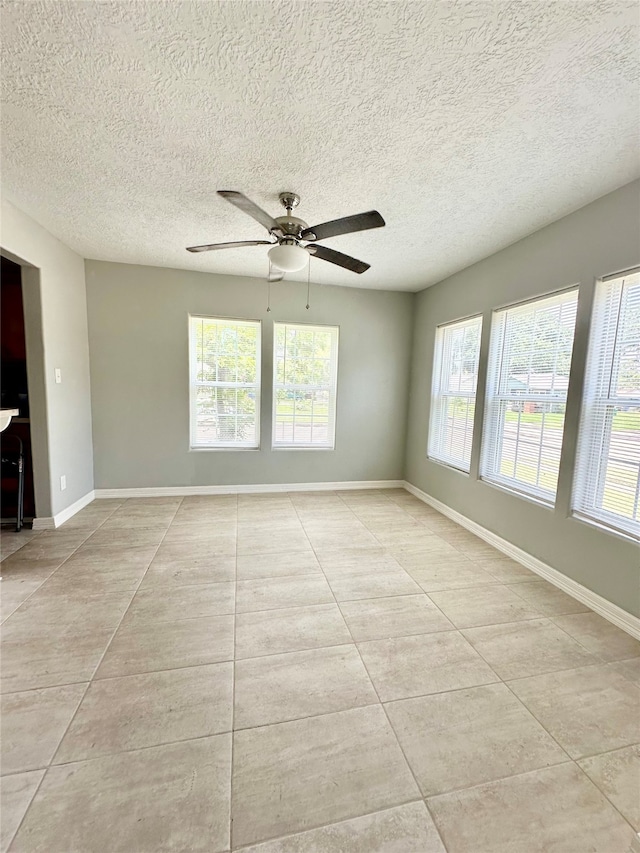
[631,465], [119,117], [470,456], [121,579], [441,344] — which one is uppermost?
[119,117]

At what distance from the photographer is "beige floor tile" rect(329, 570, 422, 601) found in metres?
2.25

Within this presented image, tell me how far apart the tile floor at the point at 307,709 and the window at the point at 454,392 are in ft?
4.68

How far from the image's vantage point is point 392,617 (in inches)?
80.0

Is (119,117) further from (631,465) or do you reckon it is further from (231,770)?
(631,465)

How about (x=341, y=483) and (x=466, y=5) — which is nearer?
(x=466, y=5)

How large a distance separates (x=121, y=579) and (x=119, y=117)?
8.87 feet

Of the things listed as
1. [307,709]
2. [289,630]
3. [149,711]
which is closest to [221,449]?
[289,630]

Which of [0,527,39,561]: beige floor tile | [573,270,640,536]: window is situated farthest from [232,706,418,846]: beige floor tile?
[0,527,39,561]: beige floor tile

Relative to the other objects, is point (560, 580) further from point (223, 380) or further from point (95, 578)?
point (223, 380)

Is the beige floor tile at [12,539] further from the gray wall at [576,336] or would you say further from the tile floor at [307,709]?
the gray wall at [576,336]

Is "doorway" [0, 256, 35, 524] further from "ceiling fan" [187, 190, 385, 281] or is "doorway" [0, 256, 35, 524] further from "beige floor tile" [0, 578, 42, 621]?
"ceiling fan" [187, 190, 385, 281]

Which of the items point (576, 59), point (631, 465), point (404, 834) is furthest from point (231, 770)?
point (576, 59)

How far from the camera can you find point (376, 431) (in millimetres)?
4609

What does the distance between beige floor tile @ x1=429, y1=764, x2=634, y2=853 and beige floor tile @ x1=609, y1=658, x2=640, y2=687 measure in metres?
0.73
